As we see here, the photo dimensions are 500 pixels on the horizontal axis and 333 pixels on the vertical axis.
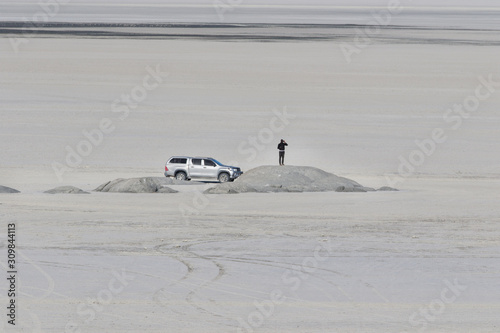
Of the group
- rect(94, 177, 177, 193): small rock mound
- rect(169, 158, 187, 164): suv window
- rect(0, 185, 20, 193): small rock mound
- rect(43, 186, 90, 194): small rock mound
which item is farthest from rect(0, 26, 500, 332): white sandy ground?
rect(169, 158, 187, 164): suv window

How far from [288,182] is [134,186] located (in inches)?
228

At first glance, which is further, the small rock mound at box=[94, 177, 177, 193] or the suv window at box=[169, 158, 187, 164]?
the suv window at box=[169, 158, 187, 164]

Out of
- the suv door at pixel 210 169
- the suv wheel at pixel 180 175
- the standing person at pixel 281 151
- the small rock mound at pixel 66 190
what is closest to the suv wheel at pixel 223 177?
the suv door at pixel 210 169

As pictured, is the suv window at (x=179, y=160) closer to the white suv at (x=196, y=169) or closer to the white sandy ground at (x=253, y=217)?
the white suv at (x=196, y=169)

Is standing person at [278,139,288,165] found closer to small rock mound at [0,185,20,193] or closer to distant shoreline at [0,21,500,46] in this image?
small rock mound at [0,185,20,193]

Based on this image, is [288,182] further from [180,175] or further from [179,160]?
[179,160]

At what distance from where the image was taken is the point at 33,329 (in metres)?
18.1

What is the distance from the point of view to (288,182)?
36.0 metres

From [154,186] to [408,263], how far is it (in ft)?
44.6

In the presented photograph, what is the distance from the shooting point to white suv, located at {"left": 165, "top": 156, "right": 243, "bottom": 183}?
3775 centimetres

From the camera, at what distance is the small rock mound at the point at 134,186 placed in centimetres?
3481

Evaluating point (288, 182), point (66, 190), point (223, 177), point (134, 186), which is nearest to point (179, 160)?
point (223, 177)

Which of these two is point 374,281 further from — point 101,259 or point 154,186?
point 154,186

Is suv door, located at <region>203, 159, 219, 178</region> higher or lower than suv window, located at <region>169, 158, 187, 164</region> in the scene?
lower
